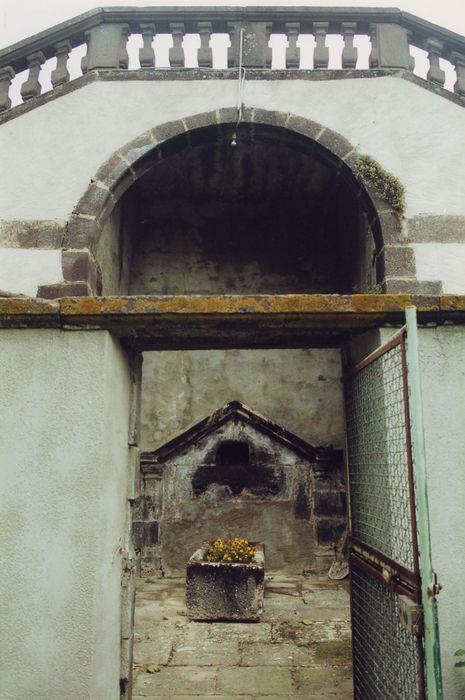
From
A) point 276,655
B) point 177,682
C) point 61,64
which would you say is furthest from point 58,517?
point 61,64

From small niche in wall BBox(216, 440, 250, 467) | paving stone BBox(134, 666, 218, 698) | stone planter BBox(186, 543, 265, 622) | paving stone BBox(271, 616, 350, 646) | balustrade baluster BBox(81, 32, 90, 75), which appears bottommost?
paving stone BBox(134, 666, 218, 698)

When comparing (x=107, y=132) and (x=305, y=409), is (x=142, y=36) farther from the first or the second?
(x=305, y=409)

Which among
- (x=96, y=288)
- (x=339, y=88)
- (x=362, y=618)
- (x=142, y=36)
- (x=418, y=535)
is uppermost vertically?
(x=142, y=36)

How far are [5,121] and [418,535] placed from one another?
18.9ft

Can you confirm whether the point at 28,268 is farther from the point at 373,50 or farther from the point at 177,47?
the point at 373,50

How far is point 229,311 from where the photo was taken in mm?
3482

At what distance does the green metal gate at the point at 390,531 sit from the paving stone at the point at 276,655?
4.96 feet

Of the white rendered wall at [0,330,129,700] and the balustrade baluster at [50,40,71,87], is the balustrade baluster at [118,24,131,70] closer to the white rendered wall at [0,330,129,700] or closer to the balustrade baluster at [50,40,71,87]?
the balustrade baluster at [50,40,71,87]

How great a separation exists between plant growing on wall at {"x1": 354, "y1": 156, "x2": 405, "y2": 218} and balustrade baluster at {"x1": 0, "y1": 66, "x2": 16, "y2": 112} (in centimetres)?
370

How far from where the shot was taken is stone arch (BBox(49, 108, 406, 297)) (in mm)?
5879

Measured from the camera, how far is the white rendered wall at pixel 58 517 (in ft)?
10.8

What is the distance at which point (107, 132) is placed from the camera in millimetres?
6234

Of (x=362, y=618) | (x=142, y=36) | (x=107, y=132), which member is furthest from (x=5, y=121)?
(x=362, y=618)

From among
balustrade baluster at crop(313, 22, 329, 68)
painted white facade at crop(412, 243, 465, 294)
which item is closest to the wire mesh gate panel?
painted white facade at crop(412, 243, 465, 294)
